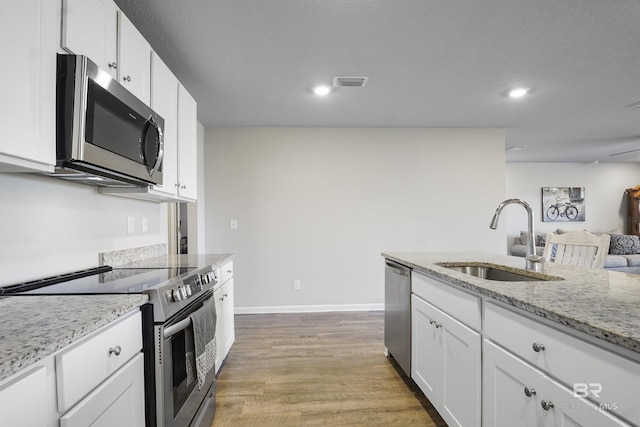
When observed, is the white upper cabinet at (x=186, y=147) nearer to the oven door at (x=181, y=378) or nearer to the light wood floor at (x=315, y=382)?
the oven door at (x=181, y=378)

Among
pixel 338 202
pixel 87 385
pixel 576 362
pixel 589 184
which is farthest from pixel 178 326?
pixel 589 184

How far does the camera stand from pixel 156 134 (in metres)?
1.86

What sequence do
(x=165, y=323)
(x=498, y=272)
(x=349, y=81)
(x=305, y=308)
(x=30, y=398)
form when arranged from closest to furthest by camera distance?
(x=30, y=398) < (x=165, y=323) < (x=498, y=272) < (x=349, y=81) < (x=305, y=308)

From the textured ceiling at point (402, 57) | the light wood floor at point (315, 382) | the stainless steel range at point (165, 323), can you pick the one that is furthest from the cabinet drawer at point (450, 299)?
the textured ceiling at point (402, 57)

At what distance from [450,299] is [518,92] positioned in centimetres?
242

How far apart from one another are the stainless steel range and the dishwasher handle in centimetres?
130

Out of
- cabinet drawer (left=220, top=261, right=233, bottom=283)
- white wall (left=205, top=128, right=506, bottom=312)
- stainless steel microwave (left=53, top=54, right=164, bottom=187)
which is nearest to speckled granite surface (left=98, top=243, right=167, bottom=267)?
stainless steel microwave (left=53, top=54, right=164, bottom=187)

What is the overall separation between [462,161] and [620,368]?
389 centimetres

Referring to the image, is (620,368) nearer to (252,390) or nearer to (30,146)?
(30,146)

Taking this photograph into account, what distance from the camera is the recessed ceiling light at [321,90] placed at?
9.76ft

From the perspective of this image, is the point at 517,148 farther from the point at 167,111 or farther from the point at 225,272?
the point at 167,111

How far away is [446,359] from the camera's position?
1.68 m

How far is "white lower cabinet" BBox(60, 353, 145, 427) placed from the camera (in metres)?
0.85

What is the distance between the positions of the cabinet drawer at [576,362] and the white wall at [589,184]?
6.83 m
